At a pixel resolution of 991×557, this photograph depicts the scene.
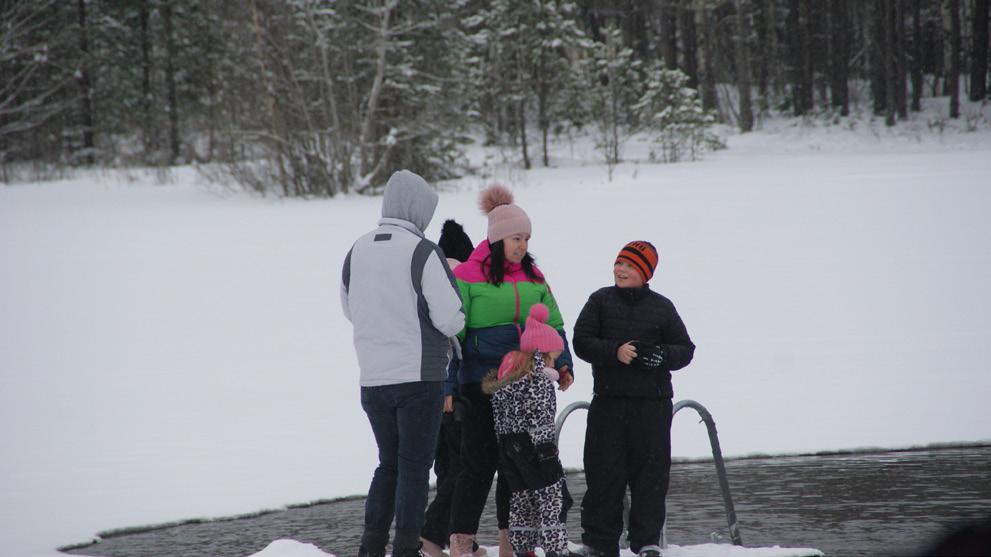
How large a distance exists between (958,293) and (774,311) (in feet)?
7.50

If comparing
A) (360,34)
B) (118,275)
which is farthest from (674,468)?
(360,34)

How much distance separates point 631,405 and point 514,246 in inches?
38.6

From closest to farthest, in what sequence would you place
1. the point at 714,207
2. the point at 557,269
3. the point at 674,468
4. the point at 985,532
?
the point at 985,532
the point at 674,468
the point at 557,269
the point at 714,207

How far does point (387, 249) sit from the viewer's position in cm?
459

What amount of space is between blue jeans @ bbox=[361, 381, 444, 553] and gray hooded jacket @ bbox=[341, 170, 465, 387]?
0.07 meters

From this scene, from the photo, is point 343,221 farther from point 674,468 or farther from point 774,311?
point 674,468

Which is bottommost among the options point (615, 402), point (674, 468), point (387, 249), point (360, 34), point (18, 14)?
point (674, 468)

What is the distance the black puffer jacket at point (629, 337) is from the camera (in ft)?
16.3

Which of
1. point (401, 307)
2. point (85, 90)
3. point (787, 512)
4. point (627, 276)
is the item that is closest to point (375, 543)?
point (401, 307)

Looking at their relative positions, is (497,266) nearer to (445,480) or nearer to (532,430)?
(532,430)

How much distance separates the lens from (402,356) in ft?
14.8

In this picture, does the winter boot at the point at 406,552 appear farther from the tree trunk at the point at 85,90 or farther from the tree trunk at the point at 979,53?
the tree trunk at the point at 979,53

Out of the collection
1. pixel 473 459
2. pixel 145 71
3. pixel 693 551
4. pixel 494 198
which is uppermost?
pixel 145 71

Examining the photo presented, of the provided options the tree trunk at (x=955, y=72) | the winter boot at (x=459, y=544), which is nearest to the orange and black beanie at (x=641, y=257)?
the winter boot at (x=459, y=544)
